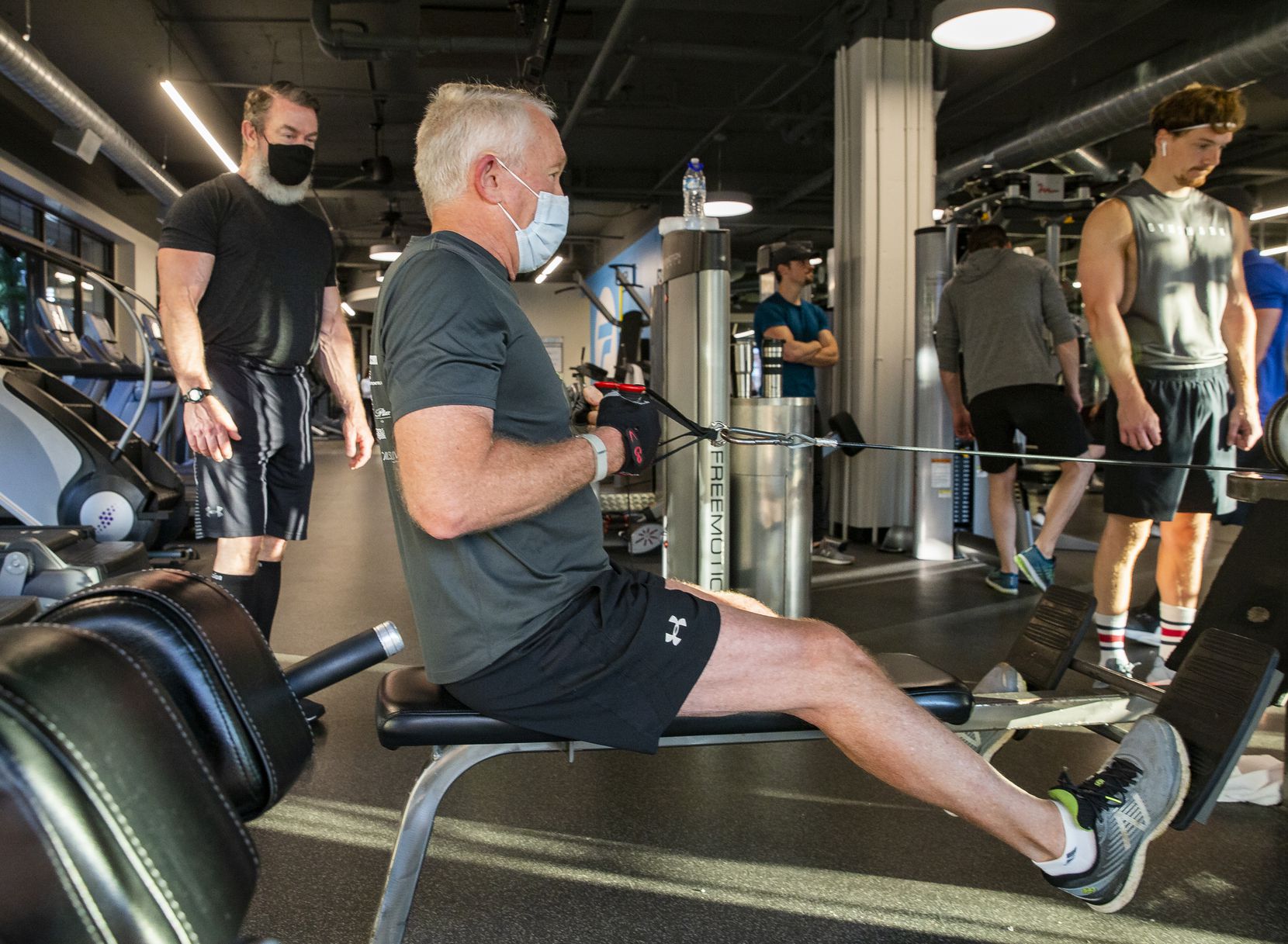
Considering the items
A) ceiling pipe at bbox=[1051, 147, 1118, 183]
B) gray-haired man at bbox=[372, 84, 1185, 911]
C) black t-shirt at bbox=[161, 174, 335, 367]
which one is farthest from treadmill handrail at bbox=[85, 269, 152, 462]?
ceiling pipe at bbox=[1051, 147, 1118, 183]

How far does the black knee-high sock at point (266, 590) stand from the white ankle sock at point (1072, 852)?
1.84 meters

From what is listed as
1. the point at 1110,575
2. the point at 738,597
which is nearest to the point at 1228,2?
the point at 1110,575

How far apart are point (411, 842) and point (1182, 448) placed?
7.22ft

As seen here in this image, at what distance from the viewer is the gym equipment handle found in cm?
77

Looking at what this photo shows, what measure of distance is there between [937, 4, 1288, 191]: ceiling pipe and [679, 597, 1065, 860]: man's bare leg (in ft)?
20.7

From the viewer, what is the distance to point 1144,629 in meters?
3.38

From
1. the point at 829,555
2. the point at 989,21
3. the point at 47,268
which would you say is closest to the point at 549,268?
the point at 47,268

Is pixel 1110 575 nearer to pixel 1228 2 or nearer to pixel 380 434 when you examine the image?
pixel 380 434

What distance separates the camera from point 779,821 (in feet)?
6.34

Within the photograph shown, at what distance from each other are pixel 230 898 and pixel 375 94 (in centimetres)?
1003

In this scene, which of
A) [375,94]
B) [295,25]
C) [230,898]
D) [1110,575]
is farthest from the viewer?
[375,94]

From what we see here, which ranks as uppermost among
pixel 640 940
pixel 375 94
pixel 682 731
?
pixel 375 94

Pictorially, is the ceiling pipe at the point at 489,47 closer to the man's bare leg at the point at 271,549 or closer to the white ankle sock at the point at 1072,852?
the man's bare leg at the point at 271,549

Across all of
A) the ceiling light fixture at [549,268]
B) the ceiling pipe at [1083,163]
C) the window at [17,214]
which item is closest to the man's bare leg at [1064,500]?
the ceiling pipe at [1083,163]
